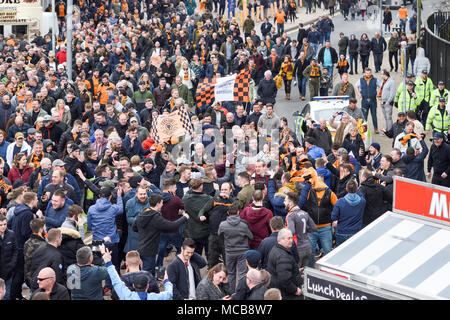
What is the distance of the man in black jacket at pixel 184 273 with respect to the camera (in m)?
11.1

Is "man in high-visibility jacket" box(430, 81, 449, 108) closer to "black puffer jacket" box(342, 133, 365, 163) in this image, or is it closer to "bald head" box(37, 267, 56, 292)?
"black puffer jacket" box(342, 133, 365, 163)

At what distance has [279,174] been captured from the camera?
1433cm

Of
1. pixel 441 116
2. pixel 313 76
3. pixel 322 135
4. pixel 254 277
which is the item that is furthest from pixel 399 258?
pixel 313 76

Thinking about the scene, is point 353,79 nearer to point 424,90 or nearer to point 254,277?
point 424,90

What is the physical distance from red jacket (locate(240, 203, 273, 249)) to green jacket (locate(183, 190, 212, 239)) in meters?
0.93

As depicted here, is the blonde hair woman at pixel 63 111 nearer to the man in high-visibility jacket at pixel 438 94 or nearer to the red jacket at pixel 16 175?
the red jacket at pixel 16 175

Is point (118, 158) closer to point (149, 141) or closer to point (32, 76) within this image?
point (149, 141)

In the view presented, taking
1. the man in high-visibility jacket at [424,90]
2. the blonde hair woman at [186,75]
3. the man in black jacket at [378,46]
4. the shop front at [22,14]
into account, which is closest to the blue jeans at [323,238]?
the man in high-visibility jacket at [424,90]

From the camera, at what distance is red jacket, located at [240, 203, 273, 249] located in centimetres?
1269

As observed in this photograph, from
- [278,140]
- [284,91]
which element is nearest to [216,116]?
[278,140]

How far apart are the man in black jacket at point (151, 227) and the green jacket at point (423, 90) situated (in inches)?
412

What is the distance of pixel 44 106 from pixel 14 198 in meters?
7.27

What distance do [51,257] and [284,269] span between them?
291cm

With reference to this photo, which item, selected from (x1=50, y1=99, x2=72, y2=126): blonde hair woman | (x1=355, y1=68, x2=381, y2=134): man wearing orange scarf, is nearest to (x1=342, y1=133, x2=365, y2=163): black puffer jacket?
(x1=355, y1=68, x2=381, y2=134): man wearing orange scarf
